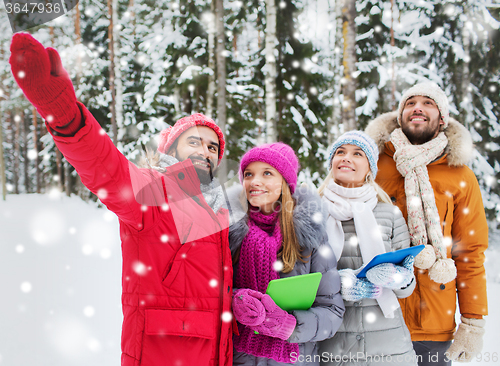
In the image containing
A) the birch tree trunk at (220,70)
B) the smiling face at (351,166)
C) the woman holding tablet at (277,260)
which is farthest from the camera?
the birch tree trunk at (220,70)

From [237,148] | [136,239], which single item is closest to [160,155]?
[136,239]

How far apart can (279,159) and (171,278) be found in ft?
3.87

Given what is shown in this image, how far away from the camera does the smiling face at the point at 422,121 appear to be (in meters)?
2.99

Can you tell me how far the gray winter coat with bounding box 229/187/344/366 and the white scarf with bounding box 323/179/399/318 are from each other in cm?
23

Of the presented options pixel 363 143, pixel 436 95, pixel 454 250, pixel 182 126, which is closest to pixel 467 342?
pixel 454 250

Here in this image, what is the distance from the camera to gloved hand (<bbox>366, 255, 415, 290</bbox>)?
6.64 ft

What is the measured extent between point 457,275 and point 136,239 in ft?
9.69

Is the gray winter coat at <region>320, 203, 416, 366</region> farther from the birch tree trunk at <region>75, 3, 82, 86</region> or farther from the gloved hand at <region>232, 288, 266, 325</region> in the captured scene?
the birch tree trunk at <region>75, 3, 82, 86</region>

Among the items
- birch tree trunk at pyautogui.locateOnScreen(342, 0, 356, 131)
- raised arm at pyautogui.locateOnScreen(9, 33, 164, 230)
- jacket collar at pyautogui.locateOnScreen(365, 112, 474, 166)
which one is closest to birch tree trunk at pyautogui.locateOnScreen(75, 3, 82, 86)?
birch tree trunk at pyautogui.locateOnScreen(342, 0, 356, 131)

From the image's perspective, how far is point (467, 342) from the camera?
2633 mm

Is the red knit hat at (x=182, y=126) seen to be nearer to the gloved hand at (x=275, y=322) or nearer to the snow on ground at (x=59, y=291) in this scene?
the gloved hand at (x=275, y=322)

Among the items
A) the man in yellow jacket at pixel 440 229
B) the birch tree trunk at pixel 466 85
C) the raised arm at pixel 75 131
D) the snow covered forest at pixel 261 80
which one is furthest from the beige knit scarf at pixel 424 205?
the birch tree trunk at pixel 466 85

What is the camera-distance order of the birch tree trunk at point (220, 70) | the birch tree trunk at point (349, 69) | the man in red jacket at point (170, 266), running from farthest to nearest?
the birch tree trunk at point (220, 70) → the birch tree trunk at point (349, 69) → the man in red jacket at point (170, 266)

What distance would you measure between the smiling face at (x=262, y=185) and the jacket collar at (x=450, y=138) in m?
1.47
